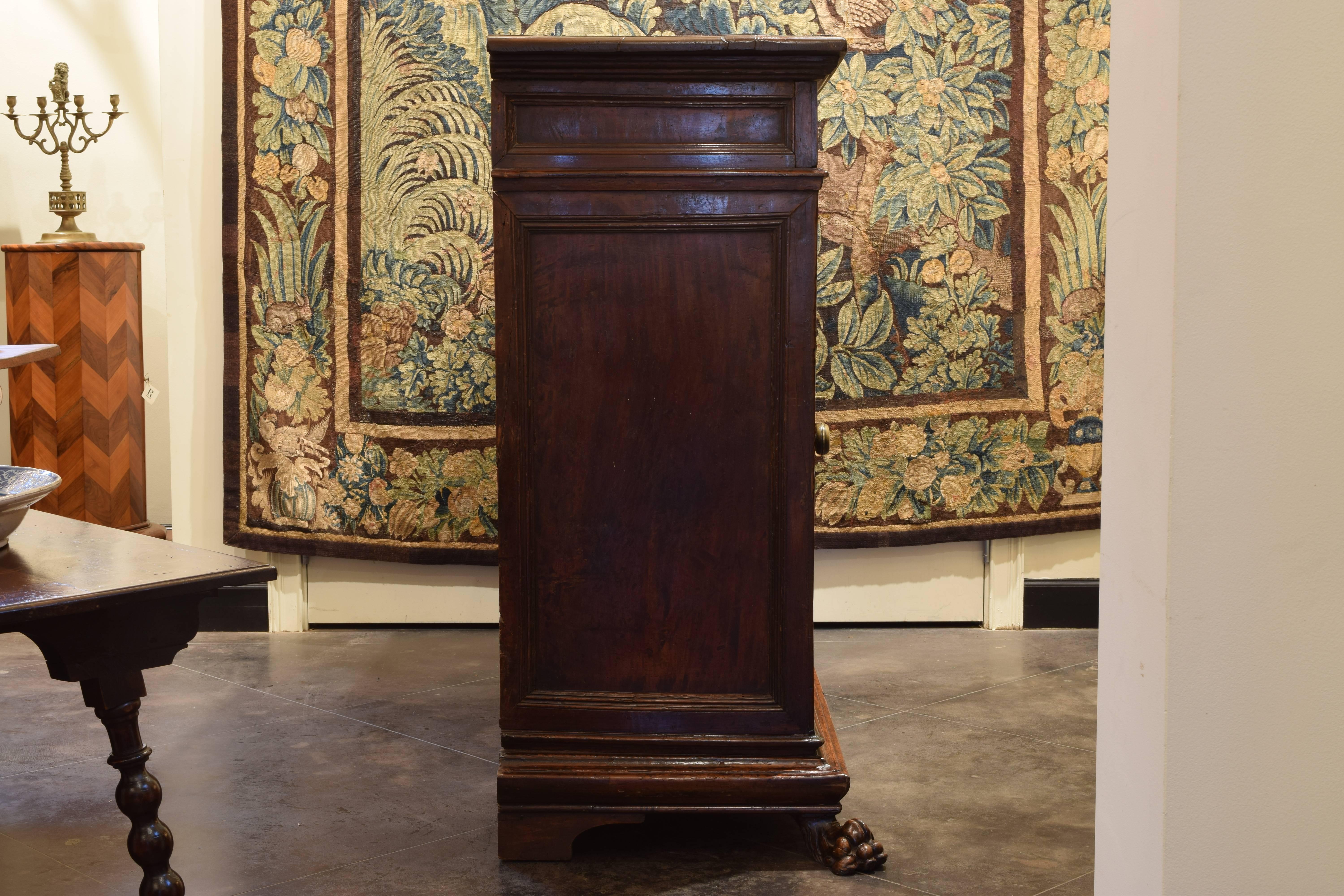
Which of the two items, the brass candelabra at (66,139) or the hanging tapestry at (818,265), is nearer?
the hanging tapestry at (818,265)

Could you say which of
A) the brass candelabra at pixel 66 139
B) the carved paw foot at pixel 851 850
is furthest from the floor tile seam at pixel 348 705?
the brass candelabra at pixel 66 139

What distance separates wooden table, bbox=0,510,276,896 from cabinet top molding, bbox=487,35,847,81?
0.97 metres

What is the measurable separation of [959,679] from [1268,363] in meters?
2.49

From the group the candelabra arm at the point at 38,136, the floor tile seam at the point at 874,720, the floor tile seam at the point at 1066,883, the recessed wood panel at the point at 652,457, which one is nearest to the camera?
the floor tile seam at the point at 1066,883

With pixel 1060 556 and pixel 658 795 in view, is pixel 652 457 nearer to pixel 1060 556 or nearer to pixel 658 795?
pixel 658 795

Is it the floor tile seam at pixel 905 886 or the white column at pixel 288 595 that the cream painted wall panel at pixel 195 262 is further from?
the floor tile seam at pixel 905 886

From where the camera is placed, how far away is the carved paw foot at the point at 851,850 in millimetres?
2191

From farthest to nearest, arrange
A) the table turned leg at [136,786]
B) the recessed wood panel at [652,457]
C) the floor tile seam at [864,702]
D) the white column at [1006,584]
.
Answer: the white column at [1006,584] < the floor tile seam at [864,702] < the recessed wood panel at [652,457] < the table turned leg at [136,786]

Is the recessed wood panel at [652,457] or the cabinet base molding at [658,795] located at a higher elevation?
the recessed wood panel at [652,457]

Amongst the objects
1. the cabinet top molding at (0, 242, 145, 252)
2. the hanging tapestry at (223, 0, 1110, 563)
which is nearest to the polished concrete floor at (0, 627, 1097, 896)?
the hanging tapestry at (223, 0, 1110, 563)

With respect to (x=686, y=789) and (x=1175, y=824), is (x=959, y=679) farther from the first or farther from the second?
(x=1175, y=824)

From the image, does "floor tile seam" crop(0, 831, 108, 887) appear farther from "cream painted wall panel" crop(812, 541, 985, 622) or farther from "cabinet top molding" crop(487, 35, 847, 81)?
"cream painted wall panel" crop(812, 541, 985, 622)

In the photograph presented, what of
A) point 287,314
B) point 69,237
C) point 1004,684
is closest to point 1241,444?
point 1004,684

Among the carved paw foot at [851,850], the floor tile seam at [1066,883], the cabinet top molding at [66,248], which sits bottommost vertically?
the floor tile seam at [1066,883]
